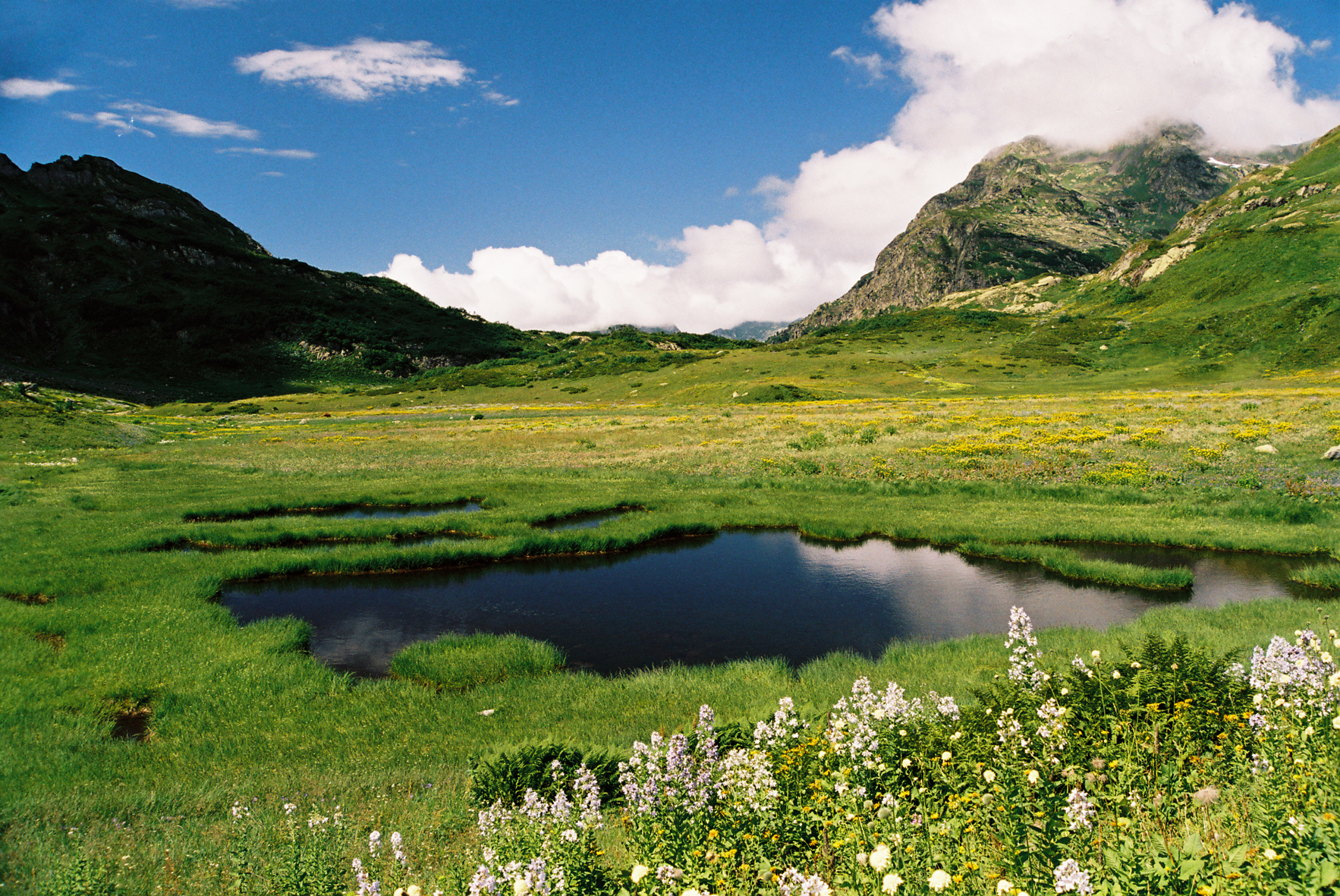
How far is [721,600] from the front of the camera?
17969mm

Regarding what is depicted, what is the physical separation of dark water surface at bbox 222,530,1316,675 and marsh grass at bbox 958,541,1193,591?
1.40 feet

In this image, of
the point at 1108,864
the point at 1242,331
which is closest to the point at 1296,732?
the point at 1108,864

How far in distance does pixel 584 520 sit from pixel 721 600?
1172cm

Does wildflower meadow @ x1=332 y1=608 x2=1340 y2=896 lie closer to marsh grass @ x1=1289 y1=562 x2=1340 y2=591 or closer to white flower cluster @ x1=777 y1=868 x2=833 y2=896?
white flower cluster @ x1=777 y1=868 x2=833 y2=896

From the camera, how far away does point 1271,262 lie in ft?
422

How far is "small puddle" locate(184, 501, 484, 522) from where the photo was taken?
28.4 m

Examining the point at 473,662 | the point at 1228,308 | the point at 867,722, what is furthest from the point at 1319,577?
the point at 1228,308

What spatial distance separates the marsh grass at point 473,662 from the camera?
1316cm

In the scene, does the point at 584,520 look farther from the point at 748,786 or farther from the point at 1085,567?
the point at 748,786

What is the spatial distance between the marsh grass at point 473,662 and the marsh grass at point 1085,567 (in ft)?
51.1

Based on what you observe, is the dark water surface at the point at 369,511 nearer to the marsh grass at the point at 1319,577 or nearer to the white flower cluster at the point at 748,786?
the white flower cluster at the point at 748,786

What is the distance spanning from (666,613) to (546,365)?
159692 millimetres

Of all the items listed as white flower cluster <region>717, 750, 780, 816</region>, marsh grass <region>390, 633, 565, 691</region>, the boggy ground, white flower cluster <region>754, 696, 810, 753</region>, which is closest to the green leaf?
white flower cluster <region>717, 750, 780, 816</region>

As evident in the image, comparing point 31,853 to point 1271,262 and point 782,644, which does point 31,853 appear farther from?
point 1271,262
